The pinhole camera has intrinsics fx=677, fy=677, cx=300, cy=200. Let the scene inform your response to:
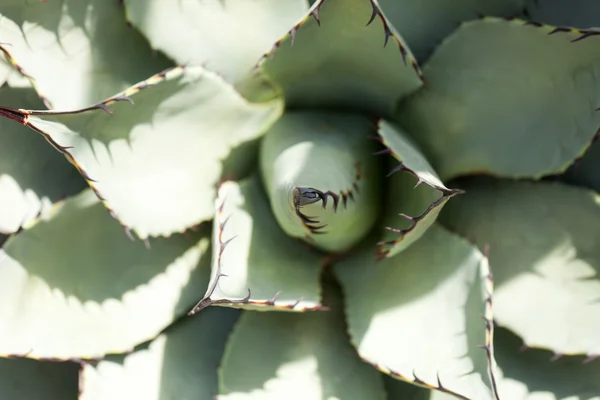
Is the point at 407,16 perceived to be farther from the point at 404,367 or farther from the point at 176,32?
the point at 404,367

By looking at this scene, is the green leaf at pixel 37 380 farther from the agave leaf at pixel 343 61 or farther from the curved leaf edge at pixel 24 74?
the agave leaf at pixel 343 61

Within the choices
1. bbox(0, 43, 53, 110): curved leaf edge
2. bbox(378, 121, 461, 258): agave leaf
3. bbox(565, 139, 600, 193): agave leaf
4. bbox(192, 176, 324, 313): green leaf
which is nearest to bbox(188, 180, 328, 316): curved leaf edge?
bbox(192, 176, 324, 313): green leaf

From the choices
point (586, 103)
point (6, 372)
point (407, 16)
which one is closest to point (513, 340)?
point (586, 103)

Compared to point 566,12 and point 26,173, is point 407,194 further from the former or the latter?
point 26,173

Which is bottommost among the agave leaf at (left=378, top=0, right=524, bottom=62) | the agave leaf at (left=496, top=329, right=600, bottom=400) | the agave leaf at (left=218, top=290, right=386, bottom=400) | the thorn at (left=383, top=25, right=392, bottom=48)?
the agave leaf at (left=496, top=329, right=600, bottom=400)

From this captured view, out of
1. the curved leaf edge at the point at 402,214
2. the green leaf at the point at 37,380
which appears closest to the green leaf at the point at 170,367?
the green leaf at the point at 37,380

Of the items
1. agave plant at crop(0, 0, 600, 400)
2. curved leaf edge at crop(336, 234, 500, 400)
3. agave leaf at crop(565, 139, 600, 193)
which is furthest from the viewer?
agave leaf at crop(565, 139, 600, 193)

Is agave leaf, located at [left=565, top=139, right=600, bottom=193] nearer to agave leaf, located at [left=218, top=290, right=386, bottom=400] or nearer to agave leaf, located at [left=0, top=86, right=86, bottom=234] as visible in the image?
agave leaf, located at [left=218, top=290, right=386, bottom=400]
